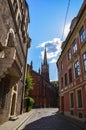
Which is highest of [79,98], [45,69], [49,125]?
[45,69]

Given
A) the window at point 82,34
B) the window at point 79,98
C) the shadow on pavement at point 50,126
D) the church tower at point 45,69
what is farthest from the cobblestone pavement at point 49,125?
the church tower at point 45,69

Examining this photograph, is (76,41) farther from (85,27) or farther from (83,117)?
(83,117)

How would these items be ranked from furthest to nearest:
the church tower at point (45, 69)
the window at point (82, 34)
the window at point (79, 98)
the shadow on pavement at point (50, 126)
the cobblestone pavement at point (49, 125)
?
the church tower at point (45, 69) < the window at point (79, 98) < the window at point (82, 34) < the cobblestone pavement at point (49, 125) < the shadow on pavement at point (50, 126)

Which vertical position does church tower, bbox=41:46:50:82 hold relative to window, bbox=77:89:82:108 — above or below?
above

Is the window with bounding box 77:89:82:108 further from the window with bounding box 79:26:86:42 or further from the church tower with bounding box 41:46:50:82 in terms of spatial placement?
the church tower with bounding box 41:46:50:82

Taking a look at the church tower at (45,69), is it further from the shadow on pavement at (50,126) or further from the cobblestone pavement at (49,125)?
the shadow on pavement at (50,126)

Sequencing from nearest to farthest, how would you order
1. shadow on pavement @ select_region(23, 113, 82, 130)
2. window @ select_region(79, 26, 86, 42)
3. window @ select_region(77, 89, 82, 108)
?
shadow on pavement @ select_region(23, 113, 82, 130) < window @ select_region(79, 26, 86, 42) < window @ select_region(77, 89, 82, 108)

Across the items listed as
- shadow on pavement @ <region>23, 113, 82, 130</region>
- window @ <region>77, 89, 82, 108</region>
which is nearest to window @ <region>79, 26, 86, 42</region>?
window @ <region>77, 89, 82, 108</region>

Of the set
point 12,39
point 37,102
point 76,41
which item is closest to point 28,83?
point 76,41

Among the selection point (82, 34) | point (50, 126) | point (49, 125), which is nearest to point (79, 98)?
point (49, 125)

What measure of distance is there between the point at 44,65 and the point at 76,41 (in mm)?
63345

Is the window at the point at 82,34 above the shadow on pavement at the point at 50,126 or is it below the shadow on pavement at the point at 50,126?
above

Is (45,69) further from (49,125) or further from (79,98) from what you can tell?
(49,125)

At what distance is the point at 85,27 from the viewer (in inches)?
526
